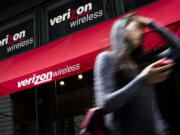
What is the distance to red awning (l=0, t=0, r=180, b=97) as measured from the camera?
412 cm

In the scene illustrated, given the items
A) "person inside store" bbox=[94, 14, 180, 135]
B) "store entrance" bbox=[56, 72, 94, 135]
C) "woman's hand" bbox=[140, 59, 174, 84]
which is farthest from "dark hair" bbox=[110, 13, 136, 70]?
"store entrance" bbox=[56, 72, 94, 135]

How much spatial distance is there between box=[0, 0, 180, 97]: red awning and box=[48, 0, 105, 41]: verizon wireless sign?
780 mm

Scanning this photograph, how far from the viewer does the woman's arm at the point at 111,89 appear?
1240 millimetres

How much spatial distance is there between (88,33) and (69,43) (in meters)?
0.44

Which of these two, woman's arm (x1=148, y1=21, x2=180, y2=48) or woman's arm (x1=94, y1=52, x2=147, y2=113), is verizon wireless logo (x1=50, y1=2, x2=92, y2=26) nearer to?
woman's arm (x1=148, y1=21, x2=180, y2=48)

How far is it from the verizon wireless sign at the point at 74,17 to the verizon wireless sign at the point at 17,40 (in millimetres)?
659

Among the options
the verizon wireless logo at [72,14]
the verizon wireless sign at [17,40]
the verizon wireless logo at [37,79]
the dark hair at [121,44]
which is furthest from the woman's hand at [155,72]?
the verizon wireless sign at [17,40]

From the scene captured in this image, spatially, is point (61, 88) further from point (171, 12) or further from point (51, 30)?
point (171, 12)

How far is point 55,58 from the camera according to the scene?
4875mm

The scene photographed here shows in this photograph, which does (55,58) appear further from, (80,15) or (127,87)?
(127,87)

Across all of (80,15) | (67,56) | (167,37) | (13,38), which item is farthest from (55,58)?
(167,37)

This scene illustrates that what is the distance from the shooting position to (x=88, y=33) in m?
5.07

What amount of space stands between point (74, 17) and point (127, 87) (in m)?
5.09

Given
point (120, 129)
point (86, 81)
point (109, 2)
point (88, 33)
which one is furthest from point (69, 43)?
point (120, 129)
